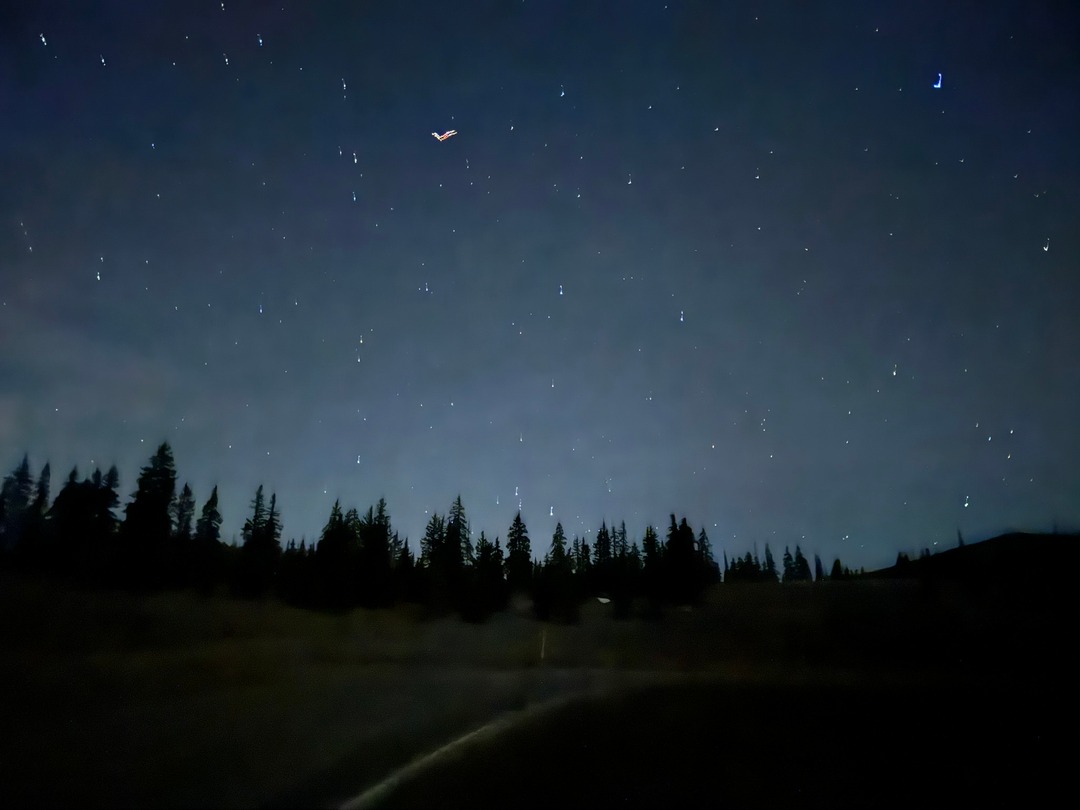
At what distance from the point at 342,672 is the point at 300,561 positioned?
4196 cm

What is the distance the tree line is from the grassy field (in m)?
2.89

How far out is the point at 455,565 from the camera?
7500 cm

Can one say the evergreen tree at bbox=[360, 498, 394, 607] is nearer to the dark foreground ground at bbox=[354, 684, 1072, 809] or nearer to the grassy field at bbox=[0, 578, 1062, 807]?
the grassy field at bbox=[0, 578, 1062, 807]

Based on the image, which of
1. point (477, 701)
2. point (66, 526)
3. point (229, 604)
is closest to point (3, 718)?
point (477, 701)

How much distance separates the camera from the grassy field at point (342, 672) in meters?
11.2

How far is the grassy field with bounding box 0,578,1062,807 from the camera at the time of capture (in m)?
11.2

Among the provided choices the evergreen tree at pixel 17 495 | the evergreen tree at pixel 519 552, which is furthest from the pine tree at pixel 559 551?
the evergreen tree at pixel 17 495

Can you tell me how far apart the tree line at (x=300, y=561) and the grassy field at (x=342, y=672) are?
9.49 feet

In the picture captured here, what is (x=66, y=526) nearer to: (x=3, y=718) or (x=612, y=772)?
(x=3, y=718)

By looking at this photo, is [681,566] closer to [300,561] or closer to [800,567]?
[300,561]

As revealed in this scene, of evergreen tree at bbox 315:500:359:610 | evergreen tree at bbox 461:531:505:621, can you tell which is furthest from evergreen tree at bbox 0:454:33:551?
evergreen tree at bbox 461:531:505:621

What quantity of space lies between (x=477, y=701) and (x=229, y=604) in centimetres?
3849

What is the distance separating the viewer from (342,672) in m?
26.2

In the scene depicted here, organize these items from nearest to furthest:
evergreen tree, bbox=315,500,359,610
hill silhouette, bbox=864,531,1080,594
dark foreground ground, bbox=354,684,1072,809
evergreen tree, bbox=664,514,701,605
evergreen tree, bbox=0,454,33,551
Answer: dark foreground ground, bbox=354,684,1072,809, hill silhouette, bbox=864,531,1080,594, evergreen tree, bbox=315,500,359,610, evergreen tree, bbox=664,514,701,605, evergreen tree, bbox=0,454,33,551
